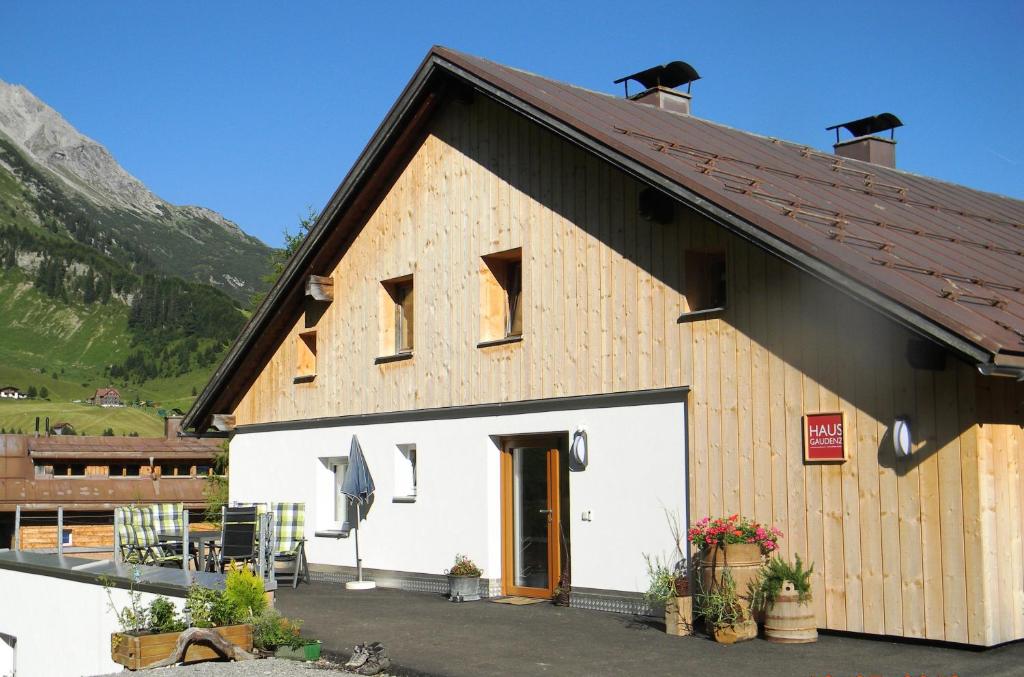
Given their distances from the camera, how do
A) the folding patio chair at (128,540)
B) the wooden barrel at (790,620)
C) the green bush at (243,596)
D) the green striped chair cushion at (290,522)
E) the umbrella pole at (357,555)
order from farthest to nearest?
the green striped chair cushion at (290,522)
the umbrella pole at (357,555)
the folding patio chair at (128,540)
the green bush at (243,596)
the wooden barrel at (790,620)

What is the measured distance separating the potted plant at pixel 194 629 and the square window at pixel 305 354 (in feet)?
23.0

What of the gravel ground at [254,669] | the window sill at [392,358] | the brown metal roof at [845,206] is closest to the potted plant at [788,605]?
the brown metal roof at [845,206]

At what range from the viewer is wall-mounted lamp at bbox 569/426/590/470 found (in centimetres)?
1320

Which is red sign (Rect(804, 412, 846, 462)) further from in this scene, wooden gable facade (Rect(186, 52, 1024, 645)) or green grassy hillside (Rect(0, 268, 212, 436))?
green grassy hillside (Rect(0, 268, 212, 436))

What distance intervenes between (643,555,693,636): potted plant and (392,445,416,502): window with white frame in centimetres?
493

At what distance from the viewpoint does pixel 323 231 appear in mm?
17266

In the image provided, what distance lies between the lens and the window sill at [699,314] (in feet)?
38.6

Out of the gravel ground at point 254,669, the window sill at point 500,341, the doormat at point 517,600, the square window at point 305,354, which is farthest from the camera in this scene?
the square window at point 305,354

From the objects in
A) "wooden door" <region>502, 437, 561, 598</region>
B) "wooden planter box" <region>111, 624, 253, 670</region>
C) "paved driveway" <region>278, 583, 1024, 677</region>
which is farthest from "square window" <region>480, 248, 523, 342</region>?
"wooden planter box" <region>111, 624, 253, 670</region>

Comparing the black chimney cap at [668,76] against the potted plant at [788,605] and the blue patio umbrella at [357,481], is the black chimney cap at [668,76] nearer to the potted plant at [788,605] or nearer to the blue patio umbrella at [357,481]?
the blue patio umbrella at [357,481]

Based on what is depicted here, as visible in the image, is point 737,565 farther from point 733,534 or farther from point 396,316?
point 396,316

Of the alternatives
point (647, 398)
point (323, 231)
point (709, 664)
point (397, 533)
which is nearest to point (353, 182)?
point (323, 231)

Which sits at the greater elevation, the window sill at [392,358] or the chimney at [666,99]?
the chimney at [666,99]

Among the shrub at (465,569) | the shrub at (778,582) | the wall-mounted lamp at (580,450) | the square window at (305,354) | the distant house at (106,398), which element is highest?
the distant house at (106,398)
